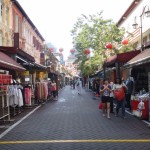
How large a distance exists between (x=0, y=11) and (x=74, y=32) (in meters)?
9.70

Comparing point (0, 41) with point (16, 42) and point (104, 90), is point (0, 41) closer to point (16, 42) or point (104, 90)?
point (16, 42)

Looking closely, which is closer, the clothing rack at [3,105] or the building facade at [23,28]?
the clothing rack at [3,105]

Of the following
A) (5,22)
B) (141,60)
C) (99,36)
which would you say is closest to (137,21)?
(99,36)

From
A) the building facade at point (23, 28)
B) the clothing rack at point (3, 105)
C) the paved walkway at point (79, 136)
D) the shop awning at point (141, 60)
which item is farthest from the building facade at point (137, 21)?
the paved walkway at point (79, 136)

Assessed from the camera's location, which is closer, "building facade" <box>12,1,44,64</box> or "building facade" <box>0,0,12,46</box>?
"building facade" <box>0,0,12,46</box>

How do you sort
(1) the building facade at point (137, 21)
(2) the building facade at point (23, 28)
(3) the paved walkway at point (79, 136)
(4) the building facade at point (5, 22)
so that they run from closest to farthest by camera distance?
1. (3) the paved walkway at point (79, 136)
2. (1) the building facade at point (137, 21)
3. (4) the building facade at point (5, 22)
4. (2) the building facade at point (23, 28)

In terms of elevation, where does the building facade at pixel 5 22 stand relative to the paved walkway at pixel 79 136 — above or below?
above

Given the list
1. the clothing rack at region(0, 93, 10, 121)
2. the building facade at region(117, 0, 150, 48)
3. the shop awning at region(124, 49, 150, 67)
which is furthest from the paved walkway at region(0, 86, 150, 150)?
the building facade at region(117, 0, 150, 48)

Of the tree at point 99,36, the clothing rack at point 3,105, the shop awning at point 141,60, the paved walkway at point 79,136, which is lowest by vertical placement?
the paved walkway at point 79,136

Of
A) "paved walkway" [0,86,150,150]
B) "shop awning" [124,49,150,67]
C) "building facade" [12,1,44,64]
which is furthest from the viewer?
"building facade" [12,1,44,64]

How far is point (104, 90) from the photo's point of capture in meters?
14.5

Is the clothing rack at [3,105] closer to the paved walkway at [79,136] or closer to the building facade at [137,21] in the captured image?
the paved walkway at [79,136]

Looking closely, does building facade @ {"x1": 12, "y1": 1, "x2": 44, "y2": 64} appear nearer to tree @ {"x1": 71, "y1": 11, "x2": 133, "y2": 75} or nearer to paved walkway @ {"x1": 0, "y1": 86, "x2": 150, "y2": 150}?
tree @ {"x1": 71, "y1": 11, "x2": 133, "y2": 75}

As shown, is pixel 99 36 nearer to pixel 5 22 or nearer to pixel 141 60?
pixel 5 22
